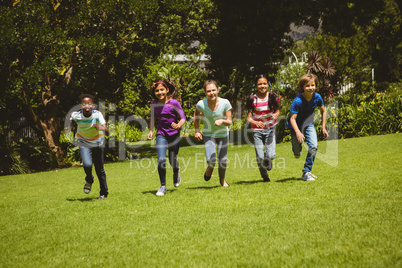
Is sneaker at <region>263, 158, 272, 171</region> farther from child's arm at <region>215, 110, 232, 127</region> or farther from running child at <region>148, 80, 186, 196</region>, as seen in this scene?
running child at <region>148, 80, 186, 196</region>

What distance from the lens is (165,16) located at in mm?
17922

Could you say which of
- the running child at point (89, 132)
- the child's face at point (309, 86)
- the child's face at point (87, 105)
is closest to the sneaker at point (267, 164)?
the child's face at point (309, 86)

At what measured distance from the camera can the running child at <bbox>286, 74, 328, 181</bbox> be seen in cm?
719

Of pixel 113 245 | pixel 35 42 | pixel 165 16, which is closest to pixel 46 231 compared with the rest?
pixel 113 245

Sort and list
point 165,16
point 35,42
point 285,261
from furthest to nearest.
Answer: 1. point 165,16
2. point 35,42
3. point 285,261

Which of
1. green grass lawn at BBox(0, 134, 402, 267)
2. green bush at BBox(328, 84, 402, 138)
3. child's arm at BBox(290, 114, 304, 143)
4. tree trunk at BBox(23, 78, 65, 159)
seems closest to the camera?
green grass lawn at BBox(0, 134, 402, 267)

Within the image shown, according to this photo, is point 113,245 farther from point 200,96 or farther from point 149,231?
point 200,96

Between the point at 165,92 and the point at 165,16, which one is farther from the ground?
the point at 165,16

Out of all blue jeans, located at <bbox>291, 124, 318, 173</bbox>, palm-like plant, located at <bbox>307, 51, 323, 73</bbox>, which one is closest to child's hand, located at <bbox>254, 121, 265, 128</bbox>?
blue jeans, located at <bbox>291, 124, 318, 173</bbox>

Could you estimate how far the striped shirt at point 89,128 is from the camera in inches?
271

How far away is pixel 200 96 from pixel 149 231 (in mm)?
20522

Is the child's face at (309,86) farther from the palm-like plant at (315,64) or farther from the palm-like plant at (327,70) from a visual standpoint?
the palm-like plant at (327,70)

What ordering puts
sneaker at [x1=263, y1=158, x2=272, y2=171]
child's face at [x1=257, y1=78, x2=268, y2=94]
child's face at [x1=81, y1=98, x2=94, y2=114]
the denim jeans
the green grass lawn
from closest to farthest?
the green grass lawn < child's face at [x1=81, y1=98, x2=94, y2=114] < child's face at [x1=257, y1=78, x2=268, y2=94] < the denim jeans < sneaker at [x1=263, y1=158, x2=272, y2=171]

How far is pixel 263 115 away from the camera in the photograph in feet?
24.2
